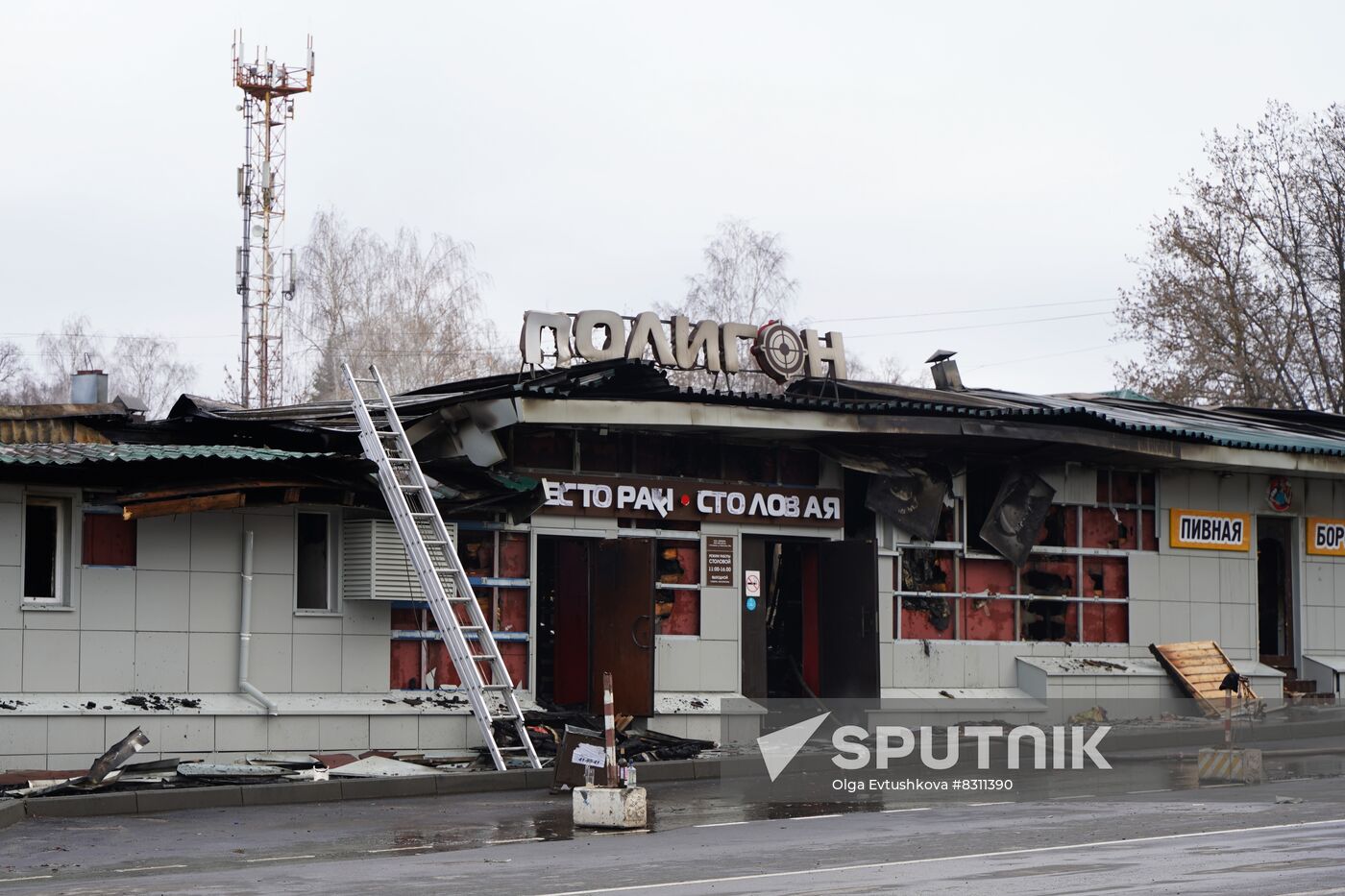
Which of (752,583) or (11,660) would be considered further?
(752,583)

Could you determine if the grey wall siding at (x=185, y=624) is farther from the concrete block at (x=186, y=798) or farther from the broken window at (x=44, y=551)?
the concrete block at (x=186, y=798)

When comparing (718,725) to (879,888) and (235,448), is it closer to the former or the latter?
(235,448)

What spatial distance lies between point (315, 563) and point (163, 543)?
1777 mm

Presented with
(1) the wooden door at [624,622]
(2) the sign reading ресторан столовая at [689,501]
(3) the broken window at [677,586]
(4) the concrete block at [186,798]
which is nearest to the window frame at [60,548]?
(4) the concrete block at [186,798]

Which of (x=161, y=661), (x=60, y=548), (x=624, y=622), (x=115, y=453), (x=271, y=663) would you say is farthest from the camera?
(x=624, y=622)

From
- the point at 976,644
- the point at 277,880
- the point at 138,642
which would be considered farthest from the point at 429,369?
the point at 277,880

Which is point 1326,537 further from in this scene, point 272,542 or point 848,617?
point 272,542

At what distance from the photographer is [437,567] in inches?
709

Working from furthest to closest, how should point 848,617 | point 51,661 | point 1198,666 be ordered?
point 1198,666, point 848,617, point 51,661

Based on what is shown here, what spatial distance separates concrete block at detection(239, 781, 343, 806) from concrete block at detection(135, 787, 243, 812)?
109mm

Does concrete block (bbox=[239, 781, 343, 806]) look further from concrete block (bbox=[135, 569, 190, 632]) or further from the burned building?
concrete block (bbox=[135, 569, 190, 632])

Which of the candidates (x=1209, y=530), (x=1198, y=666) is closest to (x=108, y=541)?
(x=1198, y=666)

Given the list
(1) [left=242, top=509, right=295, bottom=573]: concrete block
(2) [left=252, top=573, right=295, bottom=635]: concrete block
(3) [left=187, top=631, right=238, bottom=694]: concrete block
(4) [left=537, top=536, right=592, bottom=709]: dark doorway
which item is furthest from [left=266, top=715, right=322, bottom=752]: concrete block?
(4) [left=537, top=536, right=592, bottom=709]: dark doorway

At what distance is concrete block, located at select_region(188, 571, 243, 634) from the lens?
56.4ft
